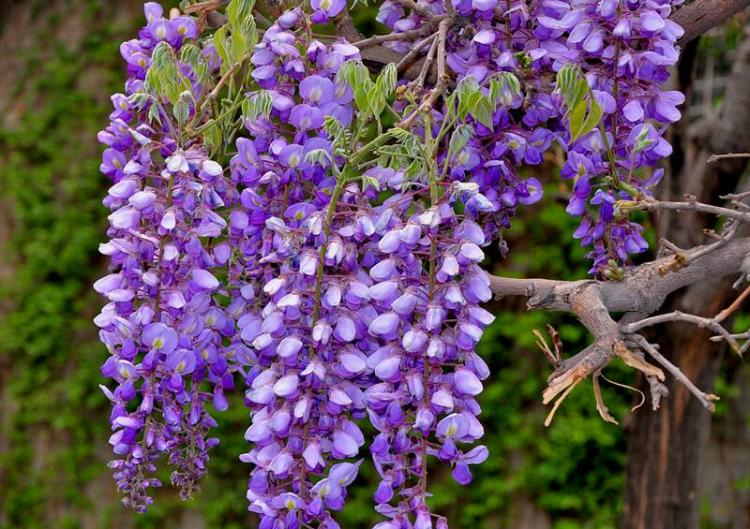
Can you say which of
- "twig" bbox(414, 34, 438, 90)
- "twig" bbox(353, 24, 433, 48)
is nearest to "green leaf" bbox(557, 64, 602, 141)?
"twig" bbox(414, 34, 438, 90)

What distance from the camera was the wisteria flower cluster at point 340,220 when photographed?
2.23 ft

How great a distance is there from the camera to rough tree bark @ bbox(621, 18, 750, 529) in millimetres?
1465

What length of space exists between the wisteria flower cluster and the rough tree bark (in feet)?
2.28

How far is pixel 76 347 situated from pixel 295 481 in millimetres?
2498

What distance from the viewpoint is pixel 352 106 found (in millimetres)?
792

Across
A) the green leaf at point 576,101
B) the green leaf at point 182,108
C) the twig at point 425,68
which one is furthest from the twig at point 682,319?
the green leaf at point 182,108

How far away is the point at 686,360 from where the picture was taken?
4.83ft

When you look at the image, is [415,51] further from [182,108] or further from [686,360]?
[686,360]

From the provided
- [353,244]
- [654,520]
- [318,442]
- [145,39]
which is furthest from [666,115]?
[654,520]

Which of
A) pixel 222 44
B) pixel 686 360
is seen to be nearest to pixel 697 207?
pixel 222 44

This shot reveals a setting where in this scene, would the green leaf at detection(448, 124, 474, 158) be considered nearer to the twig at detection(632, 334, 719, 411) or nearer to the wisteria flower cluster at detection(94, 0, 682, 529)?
the wisteria flower cluster at detection(94, 0, 682, 529)

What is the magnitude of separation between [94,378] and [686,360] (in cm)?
203

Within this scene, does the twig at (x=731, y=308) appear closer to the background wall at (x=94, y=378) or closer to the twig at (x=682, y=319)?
the twig at (x=682, y=319)

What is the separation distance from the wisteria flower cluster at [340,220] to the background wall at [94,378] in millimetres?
1791
